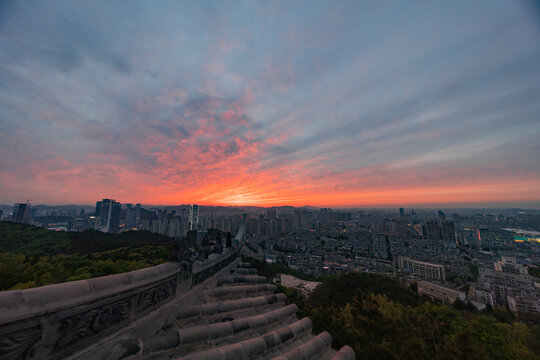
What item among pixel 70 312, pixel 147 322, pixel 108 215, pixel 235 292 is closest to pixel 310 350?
pixel 235 292

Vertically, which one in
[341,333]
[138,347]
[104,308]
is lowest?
[341,333]

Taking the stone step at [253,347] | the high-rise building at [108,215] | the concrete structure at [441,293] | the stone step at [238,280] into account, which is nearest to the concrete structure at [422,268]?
the concrete structure at [441,293]

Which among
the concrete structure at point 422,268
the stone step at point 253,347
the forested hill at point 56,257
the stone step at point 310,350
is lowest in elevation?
the concrete structure at point 422,268

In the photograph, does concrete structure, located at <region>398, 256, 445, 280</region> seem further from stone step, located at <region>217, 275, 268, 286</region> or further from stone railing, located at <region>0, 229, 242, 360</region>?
stone railing, located at <region>0, 229, 242, 360</region>

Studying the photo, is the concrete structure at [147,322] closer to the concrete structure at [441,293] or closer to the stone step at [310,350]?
the stone step at [310,350]

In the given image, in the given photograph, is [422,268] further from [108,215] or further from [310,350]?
[108,215]

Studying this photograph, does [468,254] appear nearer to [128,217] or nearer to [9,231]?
[9,231]

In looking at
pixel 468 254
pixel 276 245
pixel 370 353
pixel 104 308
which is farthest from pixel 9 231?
pixel 468 254
